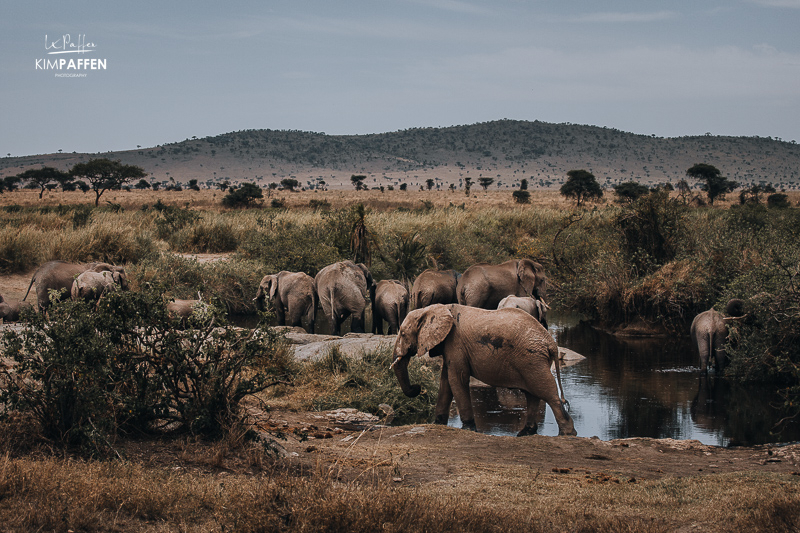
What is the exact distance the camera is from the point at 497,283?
14.4 m

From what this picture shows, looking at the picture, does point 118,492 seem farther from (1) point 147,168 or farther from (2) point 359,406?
(1) point 147,168

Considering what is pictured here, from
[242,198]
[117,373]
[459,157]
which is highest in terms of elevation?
[459,157]

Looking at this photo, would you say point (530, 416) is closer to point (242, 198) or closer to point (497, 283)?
point (497, 283)

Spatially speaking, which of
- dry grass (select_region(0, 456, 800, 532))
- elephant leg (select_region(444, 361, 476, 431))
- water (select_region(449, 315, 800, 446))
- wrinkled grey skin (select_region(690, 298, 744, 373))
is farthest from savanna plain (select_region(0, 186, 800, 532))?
water (select_region(449, 315, 800, 446))

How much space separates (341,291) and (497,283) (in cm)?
305

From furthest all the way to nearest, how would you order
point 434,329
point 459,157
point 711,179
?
1. point 459,157
2. point 711,179
3. point 434,329

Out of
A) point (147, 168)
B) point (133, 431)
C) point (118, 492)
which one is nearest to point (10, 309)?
point (133, 431)

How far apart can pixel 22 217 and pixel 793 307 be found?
948 inches

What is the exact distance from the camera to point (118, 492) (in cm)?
467

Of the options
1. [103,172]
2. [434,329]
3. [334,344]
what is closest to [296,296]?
[334,344]

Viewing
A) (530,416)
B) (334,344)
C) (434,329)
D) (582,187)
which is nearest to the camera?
(434,329)

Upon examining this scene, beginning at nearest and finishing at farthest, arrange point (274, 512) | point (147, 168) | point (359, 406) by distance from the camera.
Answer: point (274, 512) → point (359, 406) → point (147, 168)

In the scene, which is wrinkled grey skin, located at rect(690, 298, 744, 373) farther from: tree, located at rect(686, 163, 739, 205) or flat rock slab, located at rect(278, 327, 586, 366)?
tree, located at rect(686, 163, 739, 205)

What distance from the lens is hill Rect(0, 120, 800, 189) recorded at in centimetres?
12600
